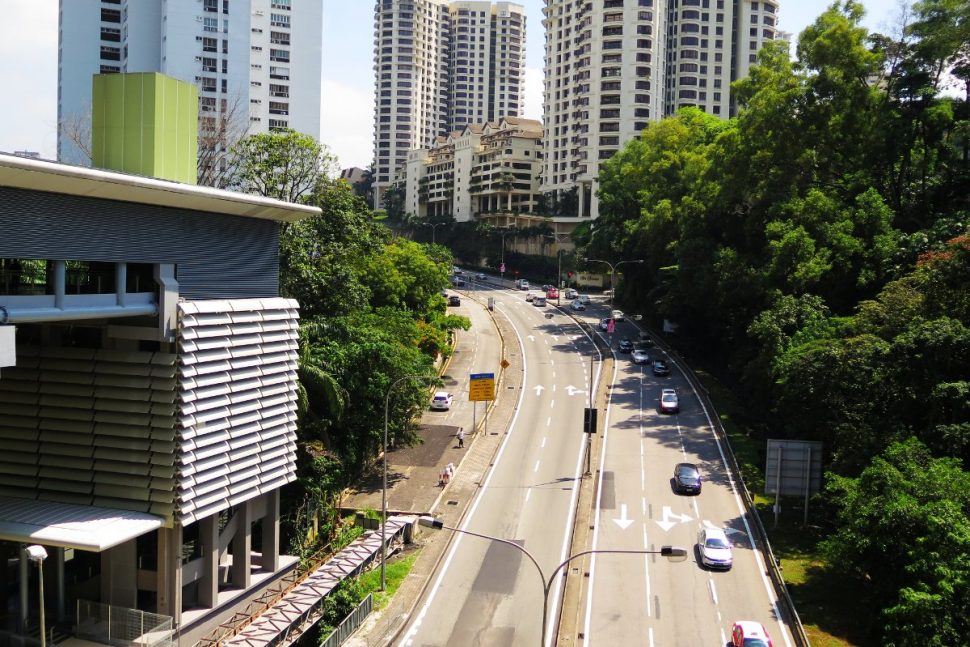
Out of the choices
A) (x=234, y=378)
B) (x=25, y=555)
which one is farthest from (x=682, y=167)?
(x=25, y=555)

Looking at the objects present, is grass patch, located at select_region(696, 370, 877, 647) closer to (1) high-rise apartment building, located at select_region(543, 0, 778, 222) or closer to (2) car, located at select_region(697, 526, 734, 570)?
(2) car, located at select_region(697, 526, 734, 570)

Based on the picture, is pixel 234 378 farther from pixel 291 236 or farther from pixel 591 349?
pixel 591 349

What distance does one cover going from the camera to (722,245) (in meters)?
67.8

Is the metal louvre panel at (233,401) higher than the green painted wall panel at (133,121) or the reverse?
the reverse

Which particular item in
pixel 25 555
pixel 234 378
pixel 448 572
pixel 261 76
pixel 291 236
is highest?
pixel 261 76

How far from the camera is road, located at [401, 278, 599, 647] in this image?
109ft

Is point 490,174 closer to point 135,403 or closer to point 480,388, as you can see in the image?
point 480,388

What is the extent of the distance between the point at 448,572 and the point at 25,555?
17244 millimetres

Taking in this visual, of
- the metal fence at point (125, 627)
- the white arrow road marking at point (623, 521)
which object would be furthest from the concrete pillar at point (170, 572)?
the white arrow road marking at point (623, 521)

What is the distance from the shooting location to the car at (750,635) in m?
30.0

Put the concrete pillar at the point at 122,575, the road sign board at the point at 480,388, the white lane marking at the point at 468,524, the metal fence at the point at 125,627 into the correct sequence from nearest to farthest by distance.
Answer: the metal fence at the point at 125,627 < the concrete pillar at the point at 122,575 < the white lane marking at the point at 468,524 < the road sign board at the point at 480,388

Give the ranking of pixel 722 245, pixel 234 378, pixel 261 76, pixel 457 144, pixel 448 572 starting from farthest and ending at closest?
1. pixel 457 144
2. pixel 261 76
3. pixel 722 245
4. pixel 448 572
5. pixel 234 378

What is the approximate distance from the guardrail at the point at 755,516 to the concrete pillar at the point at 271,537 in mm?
20290

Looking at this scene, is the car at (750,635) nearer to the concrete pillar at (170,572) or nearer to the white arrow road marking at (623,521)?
the white arrow road marking at (623,521)
